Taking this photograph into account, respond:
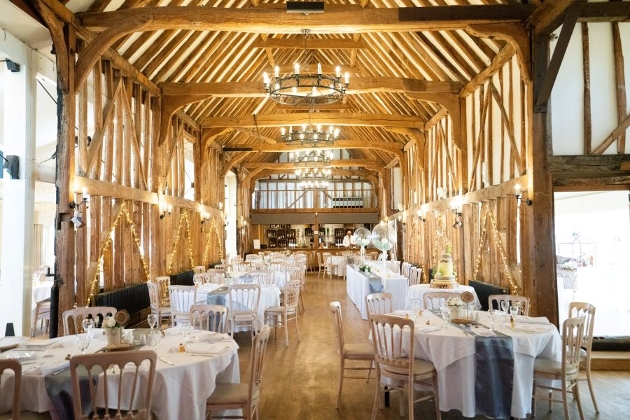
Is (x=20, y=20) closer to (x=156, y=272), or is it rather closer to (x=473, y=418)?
(x=156, y=272)

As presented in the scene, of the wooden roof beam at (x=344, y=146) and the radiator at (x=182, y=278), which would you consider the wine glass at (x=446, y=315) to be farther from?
the wooden roof beam at (x=344, y=146)

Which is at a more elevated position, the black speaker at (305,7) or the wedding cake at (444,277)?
the black speaker at (305,7)

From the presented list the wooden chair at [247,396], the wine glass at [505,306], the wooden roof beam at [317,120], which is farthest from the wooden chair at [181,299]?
the wooden roof beam at [317,120]

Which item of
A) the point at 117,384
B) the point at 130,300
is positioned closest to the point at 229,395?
the point at 117,384

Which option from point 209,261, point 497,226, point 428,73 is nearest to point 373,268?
point 497,226

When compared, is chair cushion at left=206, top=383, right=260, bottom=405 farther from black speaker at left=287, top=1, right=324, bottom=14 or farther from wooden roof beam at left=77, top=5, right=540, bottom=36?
wooden roof beam at left=77, top=5, right=540, bottom=36

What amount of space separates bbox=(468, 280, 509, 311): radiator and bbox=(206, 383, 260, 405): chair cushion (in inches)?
217

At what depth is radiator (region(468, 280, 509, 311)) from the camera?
8301 mm

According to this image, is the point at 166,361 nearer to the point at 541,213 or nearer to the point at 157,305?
the point at 157,305

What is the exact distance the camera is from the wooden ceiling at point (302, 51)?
281 inches

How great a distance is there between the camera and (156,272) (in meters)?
10.6

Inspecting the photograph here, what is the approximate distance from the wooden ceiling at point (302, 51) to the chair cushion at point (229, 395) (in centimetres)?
510

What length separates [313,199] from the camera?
24.8m

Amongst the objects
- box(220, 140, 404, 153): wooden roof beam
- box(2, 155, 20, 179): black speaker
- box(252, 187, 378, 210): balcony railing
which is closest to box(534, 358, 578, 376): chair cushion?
box(2, 155, 20, 179): black speaker
